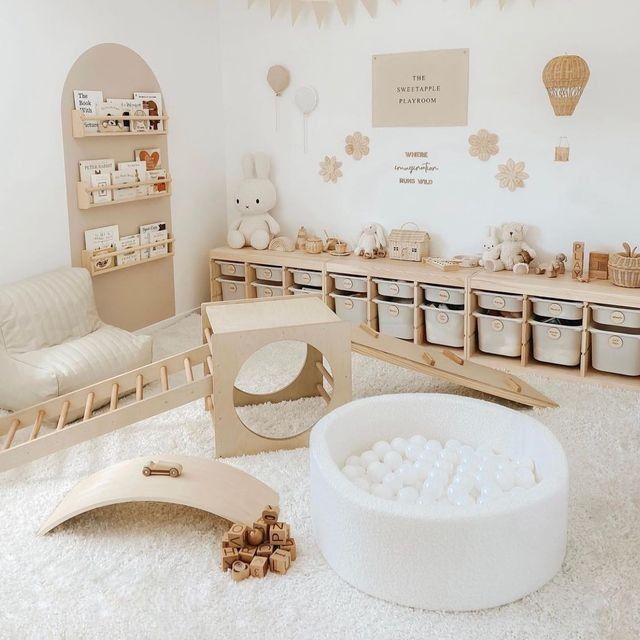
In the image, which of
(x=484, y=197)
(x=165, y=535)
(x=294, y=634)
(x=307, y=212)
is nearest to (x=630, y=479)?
(x=294, y=634)

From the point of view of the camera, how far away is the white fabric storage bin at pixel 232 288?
5340mm

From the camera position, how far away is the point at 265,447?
3.39 m

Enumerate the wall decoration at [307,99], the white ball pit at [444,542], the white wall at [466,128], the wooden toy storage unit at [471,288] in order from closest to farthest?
the white ball pit at [444,542] → the wooden toy storage unit at [471,288] → the white wall at [466,128] → the wall decoration at [307,99]

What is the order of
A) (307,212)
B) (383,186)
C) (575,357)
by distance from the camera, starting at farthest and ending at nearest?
(307,212)
(383,186)
(575,357)

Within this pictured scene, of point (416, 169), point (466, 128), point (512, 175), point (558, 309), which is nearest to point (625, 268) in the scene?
point (558, 309)

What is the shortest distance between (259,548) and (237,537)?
0.27 ft

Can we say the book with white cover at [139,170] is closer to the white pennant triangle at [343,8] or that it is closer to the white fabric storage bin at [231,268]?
the white fabric storage bin at [231,268]

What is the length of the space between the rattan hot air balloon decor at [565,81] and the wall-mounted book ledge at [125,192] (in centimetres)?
234

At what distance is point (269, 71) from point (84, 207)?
1597 mm

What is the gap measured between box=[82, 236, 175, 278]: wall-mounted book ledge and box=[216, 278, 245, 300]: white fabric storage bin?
394mm

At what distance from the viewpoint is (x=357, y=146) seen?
16.7 feet

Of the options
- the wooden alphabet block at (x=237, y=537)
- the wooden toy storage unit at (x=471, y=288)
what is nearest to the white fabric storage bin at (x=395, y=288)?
the wooden toy storage unit at (x=471, y=288)

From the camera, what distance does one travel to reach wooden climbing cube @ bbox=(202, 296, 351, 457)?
3254mm

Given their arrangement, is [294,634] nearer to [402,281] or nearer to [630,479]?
[630,479]
